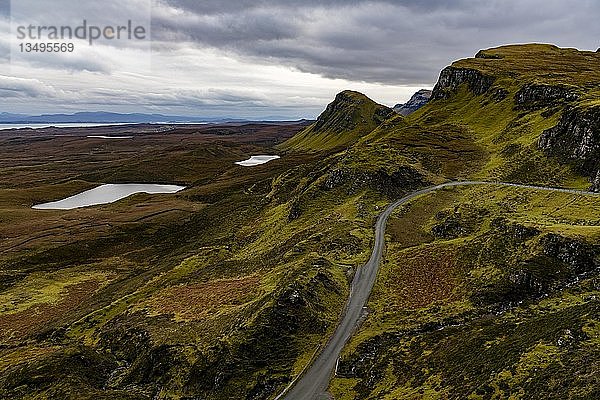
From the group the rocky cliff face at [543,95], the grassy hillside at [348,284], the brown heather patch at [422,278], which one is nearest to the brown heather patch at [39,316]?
the grassy hillside at [348,284]

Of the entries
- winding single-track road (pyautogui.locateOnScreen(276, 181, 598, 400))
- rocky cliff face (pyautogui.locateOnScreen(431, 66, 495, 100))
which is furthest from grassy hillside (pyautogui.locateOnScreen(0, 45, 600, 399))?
rocky cliff face (pyautogui.locateOnScreen(431, 66, 495, 100))

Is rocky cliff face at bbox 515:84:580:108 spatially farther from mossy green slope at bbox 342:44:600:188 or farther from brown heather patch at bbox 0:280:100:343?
brown heather patch at bbox 0:280:100:343

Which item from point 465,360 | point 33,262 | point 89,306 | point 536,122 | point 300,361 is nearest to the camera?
point 465,360

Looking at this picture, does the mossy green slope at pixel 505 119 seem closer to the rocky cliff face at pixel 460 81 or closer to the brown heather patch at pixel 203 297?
the rocky cliff face at pixel 460 81

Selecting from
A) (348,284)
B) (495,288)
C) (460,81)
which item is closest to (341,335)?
(348,284)

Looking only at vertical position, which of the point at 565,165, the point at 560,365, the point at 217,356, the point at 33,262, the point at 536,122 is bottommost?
the point at 33,262

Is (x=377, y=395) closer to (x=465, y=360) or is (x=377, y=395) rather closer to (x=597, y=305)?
(x=465, y=360)

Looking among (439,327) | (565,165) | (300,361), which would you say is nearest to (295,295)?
(300,361)
